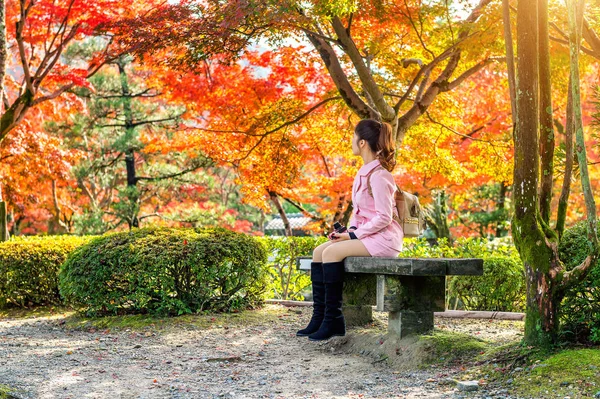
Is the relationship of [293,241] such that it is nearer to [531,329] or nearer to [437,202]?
[531,329]

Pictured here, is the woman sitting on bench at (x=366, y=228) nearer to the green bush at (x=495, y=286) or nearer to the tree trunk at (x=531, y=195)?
the tree trunk at (x=531, y=195)

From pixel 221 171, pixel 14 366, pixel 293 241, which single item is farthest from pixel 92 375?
pixel 221 171

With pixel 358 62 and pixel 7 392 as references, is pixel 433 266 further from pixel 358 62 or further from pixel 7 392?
pixel 358 62

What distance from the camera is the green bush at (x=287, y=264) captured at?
32.1 ft

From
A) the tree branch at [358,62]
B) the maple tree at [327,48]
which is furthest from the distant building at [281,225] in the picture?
the tree branch at [358,62]

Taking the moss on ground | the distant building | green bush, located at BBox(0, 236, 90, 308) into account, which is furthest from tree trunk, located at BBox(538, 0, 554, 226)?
the distant building

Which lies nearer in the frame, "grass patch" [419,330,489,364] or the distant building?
"grass patch" [419,330,489,364]

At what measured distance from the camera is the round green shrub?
7555mm

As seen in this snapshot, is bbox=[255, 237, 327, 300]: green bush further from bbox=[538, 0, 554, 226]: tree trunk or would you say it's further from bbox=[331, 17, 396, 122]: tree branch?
bbox=[538, 0, 554, 226]: tree trunk

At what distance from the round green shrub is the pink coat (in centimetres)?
273

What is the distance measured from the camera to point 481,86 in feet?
42.9

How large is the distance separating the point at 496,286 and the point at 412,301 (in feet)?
9.09

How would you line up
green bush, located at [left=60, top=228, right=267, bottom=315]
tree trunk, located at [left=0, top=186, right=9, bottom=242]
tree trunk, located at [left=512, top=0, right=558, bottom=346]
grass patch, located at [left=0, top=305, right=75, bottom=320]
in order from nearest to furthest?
tree trunk, located at [left=512, top=0, right=558, bottom=346], green bush, located at [left=60, top=228, right=267, bottom=315], grass patch, located at [left=0, top=305, right=75, bottom=320], tree trunk, located at [left=0, top=186, right=9, bottom=242]

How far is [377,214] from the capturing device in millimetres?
5062
